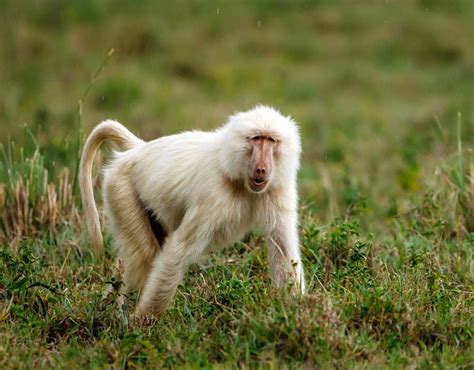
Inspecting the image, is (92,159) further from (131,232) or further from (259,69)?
(259,69)

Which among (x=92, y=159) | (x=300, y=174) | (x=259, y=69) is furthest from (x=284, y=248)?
(x=259, y=69)

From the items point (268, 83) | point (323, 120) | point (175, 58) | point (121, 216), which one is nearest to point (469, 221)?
point (121, 216)

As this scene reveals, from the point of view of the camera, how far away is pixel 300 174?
10.3m

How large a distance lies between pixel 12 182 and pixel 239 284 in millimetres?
2381

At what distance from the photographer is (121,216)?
568 cm

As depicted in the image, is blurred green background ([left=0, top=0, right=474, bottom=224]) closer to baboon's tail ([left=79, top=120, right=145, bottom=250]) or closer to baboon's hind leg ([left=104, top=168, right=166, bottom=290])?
baboon's tail ([left=79, top=120, right=145, bottom=250])

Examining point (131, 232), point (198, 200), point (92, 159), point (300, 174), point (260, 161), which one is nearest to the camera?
point (260, 161)

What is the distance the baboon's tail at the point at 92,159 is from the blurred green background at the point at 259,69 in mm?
4466

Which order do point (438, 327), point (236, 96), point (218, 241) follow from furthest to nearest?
point (236, 96), point (218, 241), point (438, 327)

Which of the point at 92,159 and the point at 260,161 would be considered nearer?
the point at 260,161

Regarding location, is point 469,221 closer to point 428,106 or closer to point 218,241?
point 218,241

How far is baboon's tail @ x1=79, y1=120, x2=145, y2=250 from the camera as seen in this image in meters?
5.86

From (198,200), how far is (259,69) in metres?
10.5

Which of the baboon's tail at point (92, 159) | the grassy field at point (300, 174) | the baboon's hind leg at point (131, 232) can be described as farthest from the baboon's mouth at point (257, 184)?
the baboon's tail at point (92, 159)
